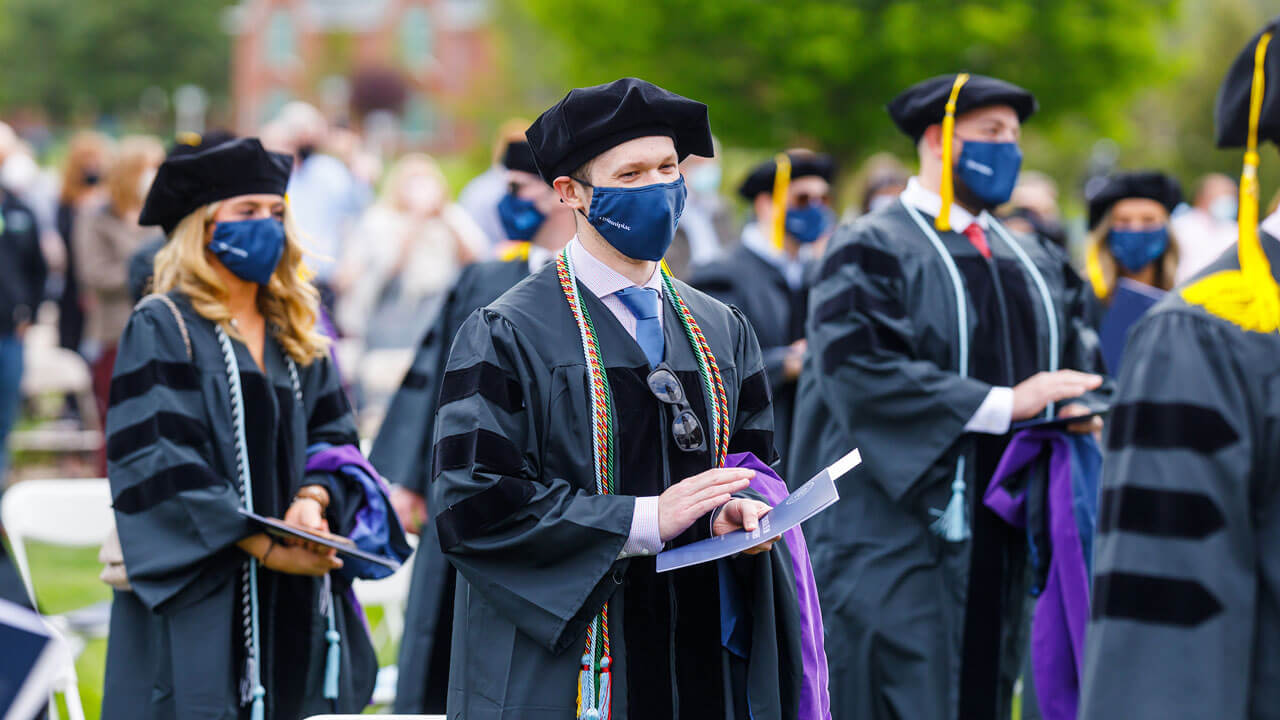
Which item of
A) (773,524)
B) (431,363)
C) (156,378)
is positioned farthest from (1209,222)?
(773,524)

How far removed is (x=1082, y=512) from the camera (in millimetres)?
4195

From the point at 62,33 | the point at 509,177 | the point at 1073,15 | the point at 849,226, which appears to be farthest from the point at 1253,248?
the point at 62,33

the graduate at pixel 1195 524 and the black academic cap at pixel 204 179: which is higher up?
the black academic cap at pixel 204 179

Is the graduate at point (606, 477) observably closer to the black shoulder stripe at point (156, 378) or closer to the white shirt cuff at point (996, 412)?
the black shoulder stripe at point (156, 378)

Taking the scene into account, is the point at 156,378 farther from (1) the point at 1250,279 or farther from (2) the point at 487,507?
(1) the point at 1250,279

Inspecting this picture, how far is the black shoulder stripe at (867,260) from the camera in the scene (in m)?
4.53

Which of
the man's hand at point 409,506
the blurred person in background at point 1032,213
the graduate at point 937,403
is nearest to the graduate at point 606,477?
the graduate at point 937,403

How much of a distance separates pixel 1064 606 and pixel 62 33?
76.1 meters

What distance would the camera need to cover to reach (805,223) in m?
7.20

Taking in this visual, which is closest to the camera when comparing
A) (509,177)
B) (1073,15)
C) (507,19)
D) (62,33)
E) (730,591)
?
(730,591)

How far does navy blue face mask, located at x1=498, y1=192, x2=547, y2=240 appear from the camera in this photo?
537 cm

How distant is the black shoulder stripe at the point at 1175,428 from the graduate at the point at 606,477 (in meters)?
0.80

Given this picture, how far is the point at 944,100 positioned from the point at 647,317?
207 cm

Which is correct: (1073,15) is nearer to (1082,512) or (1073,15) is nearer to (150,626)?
(1082,512)
